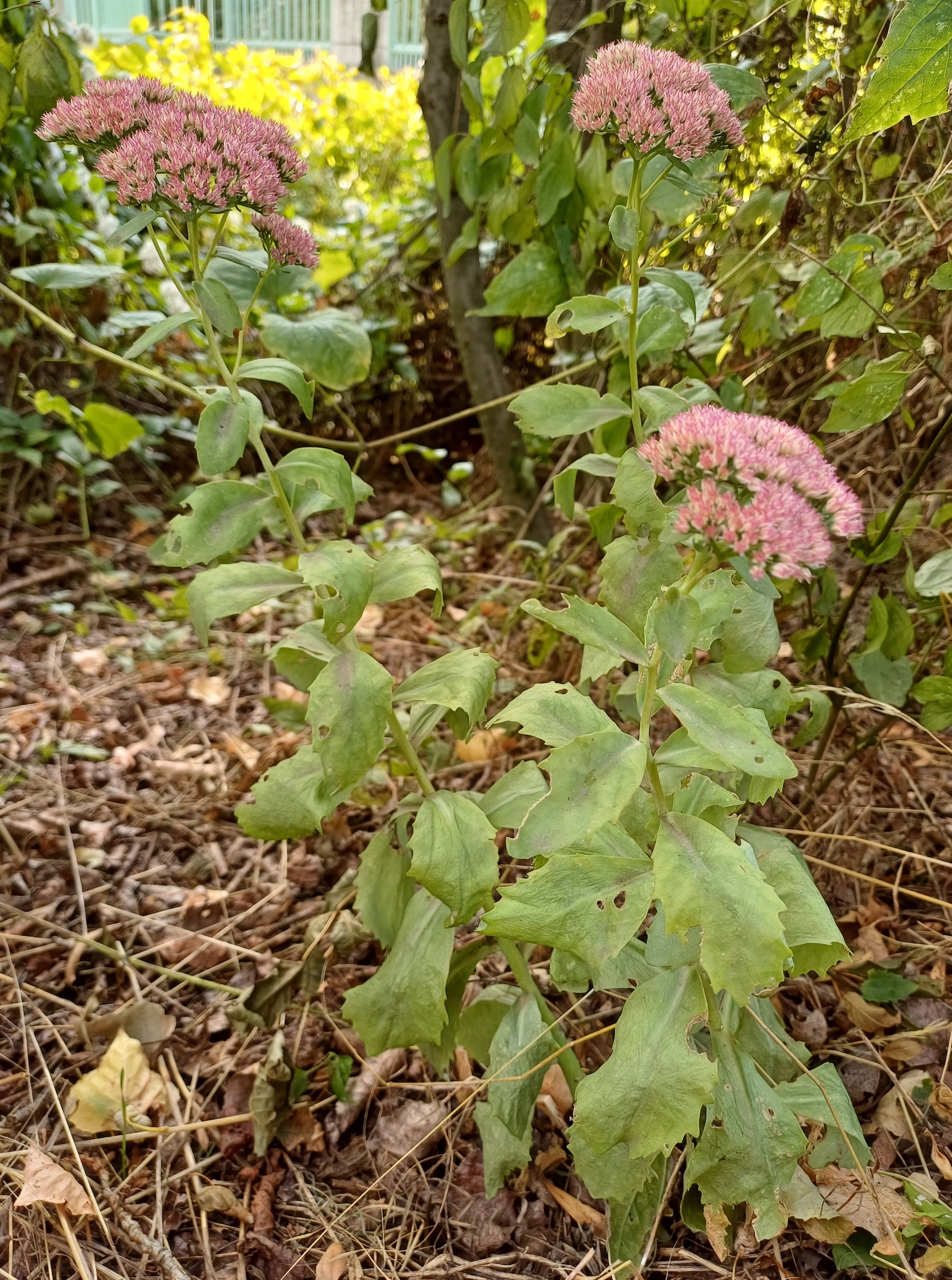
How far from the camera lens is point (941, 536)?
1503mm

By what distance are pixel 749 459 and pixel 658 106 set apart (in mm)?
455

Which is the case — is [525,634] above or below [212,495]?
below

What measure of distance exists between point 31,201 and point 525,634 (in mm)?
2048

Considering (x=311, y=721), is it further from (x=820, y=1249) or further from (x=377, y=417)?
(x=377, y=417)

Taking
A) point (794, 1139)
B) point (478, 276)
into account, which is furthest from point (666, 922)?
point (478, 276)

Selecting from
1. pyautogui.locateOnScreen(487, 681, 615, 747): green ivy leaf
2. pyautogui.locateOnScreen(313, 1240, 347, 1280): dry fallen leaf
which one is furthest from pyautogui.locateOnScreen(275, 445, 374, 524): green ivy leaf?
pyautogui.locateOnScreen(313, 1240, 347, 1280): dry fallen leaf

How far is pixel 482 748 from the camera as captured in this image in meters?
1.85

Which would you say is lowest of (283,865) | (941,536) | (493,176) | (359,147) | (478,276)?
(283,865)

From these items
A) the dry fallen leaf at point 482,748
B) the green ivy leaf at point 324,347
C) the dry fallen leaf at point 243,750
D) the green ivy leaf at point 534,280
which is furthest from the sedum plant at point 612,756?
the dry fallen leaf at point 243,750

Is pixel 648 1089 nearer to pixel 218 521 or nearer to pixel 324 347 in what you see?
pixel 218 521

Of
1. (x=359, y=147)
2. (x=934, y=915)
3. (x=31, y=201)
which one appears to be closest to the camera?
(x=934, y=915)

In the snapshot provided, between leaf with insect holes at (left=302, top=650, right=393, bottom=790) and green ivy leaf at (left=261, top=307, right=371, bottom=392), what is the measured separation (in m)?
0.43

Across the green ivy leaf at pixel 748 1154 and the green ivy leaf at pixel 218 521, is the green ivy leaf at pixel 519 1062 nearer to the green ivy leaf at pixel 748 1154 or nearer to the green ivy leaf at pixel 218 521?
the green ivy leaf at pixel 748 1154

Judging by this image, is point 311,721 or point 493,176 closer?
point 311,721
